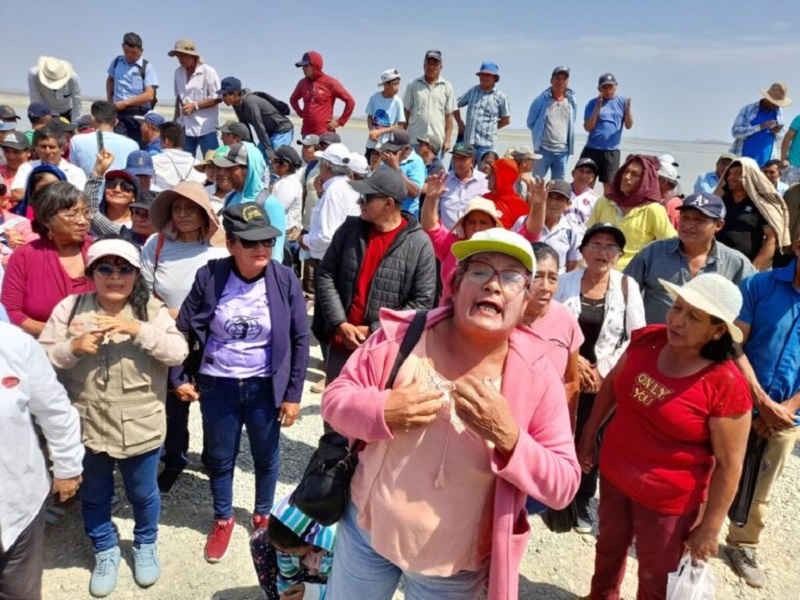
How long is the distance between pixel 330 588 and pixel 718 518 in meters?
1.80

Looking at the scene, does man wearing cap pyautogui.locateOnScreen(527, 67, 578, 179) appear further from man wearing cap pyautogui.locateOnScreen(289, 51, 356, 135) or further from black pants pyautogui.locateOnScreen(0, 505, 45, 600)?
black pants pyautogui.locateOnScreen(0, 505, 45, 600)

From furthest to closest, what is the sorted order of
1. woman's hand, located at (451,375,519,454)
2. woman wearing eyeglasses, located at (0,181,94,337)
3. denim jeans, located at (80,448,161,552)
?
woman wearing eyeglasses, located at (0,181,94,337)
denim jeans, located at (80,448,161,552)
woman's hand, located at (451,375,519,454)

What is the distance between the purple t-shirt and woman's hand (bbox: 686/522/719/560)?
2441mm

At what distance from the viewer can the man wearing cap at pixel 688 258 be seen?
12.7 feet

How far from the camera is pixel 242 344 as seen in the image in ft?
11.3

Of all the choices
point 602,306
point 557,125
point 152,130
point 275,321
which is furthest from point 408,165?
point 275,321

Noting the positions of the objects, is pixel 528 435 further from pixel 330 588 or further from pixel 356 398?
pixel 330 588

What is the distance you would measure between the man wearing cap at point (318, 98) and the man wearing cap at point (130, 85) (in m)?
2.50

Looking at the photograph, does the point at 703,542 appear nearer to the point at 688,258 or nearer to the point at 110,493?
the point at 688,258

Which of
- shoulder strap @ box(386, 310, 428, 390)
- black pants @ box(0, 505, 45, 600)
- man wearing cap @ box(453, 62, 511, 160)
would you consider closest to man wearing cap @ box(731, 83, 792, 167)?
man wearing cap @ box(453, 62, 511, 160)

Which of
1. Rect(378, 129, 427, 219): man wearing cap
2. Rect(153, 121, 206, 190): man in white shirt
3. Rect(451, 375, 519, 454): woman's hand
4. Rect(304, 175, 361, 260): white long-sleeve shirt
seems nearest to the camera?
Rect(451, 375, 519, 454): woman's hand

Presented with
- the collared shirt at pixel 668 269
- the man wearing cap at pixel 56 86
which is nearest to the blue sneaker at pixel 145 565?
the collared shirt at pixel 668 269

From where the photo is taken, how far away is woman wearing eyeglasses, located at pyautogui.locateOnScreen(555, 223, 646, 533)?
3.68 meters

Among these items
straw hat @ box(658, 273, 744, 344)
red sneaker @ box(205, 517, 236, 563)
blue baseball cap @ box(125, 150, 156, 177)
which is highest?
blue baseball cap @ box(125, 150, 156, 177)
